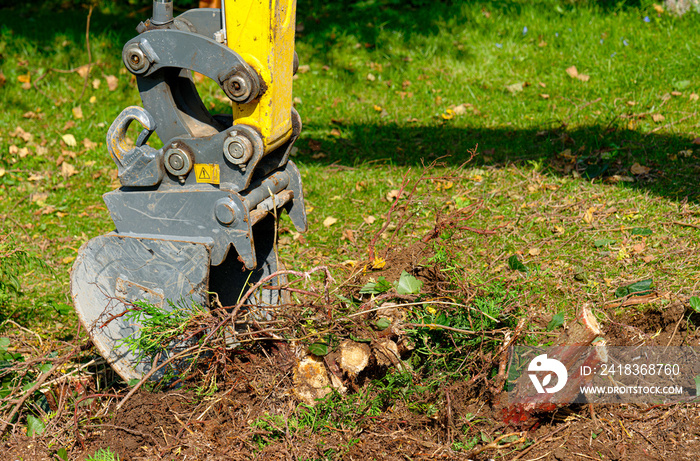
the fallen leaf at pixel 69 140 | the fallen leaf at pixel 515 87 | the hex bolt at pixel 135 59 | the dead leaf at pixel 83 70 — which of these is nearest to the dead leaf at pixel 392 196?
the fallen leaf at pixel 515 87

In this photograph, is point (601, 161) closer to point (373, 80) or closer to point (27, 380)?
point (373, 80)

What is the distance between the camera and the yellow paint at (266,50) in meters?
2.54

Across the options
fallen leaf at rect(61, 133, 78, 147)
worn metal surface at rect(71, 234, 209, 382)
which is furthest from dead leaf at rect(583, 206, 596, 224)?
fallen leaf at rect(61, 133, 78, 147)

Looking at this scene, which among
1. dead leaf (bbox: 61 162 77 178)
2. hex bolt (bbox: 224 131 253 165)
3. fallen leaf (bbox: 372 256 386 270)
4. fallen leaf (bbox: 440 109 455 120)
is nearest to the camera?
hex bolt (bbox: 224 131 253 165)

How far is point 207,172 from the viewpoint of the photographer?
2758 mm

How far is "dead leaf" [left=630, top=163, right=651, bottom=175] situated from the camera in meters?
4.74

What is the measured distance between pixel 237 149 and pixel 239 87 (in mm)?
278

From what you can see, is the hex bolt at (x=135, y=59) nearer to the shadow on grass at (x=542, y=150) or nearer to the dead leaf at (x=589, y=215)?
the shadow on grass at (x=542, y=150)

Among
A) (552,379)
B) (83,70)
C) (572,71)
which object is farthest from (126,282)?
(572,71)

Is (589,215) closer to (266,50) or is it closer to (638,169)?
(638,169)

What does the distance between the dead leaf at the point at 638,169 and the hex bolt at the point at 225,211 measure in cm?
356

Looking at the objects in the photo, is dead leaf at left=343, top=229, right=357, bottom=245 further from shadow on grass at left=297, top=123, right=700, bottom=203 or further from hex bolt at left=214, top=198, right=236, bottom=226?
hex bolt at left=214, top=198, right=236, bottom=226

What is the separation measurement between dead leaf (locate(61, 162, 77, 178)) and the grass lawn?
0.02 m

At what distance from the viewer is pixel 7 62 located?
22.5ft
